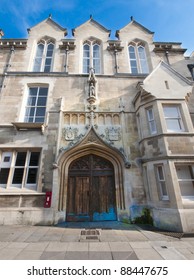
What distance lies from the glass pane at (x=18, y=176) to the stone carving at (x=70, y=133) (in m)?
3.08

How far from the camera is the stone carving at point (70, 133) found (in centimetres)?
809

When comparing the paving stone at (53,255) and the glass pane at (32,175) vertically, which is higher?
the glass pane at (32,175)

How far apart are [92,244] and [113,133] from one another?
5.56m

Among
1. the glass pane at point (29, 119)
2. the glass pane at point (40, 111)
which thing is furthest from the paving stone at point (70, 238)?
the glass pane at point (40, 111)

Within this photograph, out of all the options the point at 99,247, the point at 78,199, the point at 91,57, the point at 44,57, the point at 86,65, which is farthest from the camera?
the point at 91,57

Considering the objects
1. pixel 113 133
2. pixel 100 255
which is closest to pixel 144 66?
pixel 113 133

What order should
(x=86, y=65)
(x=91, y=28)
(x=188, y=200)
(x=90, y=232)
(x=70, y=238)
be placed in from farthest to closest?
(x=91, y=28), (x=86, y=65), (x=188, y=200), (x=90, y=232), (x=70, y=238)

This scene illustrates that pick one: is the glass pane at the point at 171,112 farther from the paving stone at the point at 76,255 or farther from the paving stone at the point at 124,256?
the paving stone at the point at 76,255

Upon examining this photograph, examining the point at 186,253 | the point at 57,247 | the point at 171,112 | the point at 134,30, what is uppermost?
the point at 134,30

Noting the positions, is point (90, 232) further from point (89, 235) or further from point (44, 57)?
point (44, 57)

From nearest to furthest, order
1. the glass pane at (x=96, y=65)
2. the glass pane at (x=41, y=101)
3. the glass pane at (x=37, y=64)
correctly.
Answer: the glass pane at (x=41, y=101) → the glass pane at (x=37, y=64) → the glass pane at (x=96, y=65)

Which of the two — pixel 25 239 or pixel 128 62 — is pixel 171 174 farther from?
pixel 128 62

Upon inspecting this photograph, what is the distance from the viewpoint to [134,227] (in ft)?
20.2

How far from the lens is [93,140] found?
8.03 metres
